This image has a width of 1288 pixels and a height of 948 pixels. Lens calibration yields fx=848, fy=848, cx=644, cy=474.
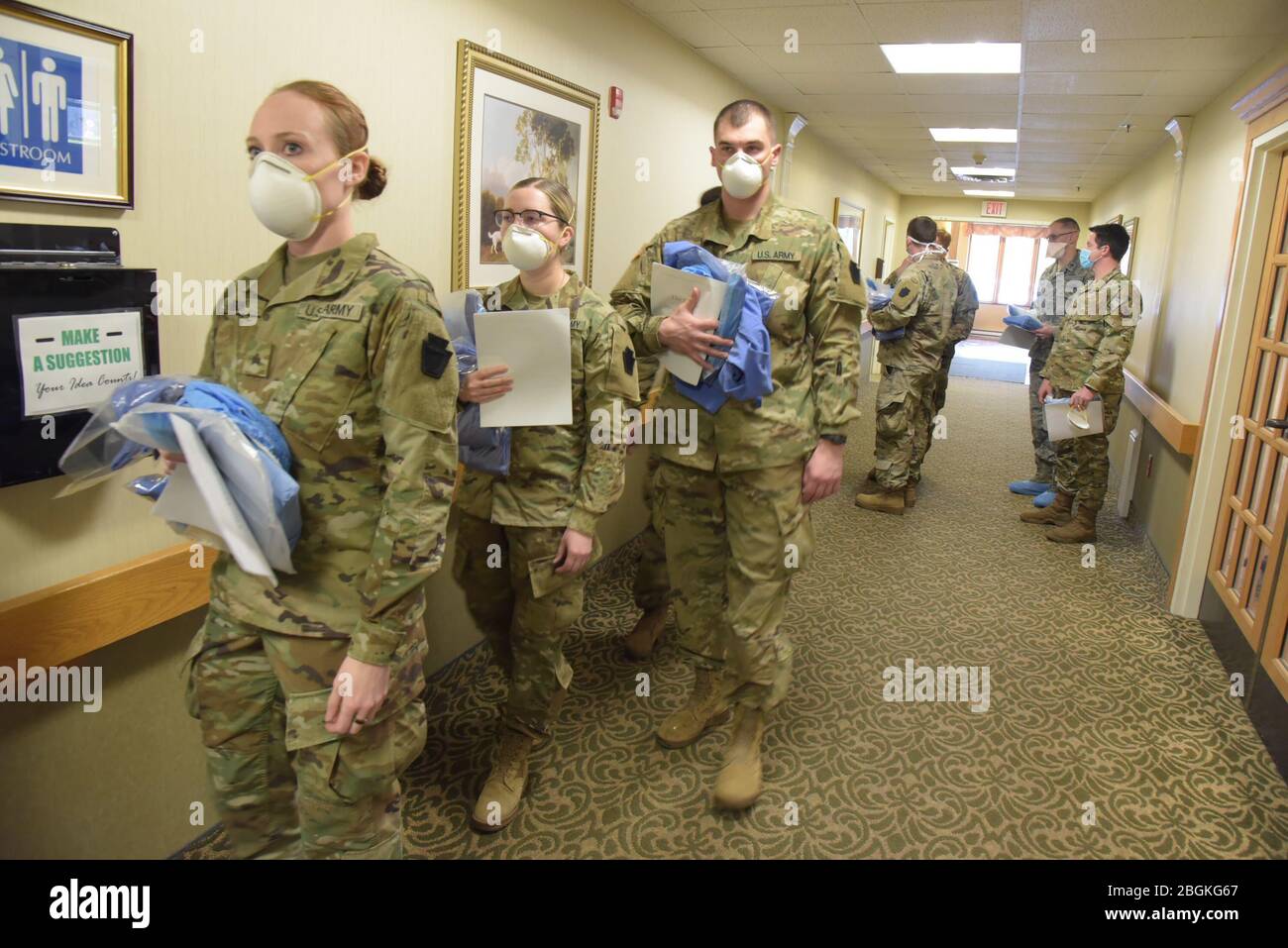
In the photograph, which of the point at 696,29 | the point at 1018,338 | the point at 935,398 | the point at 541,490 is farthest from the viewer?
the point at 1018,338

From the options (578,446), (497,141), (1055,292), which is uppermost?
(497,141)

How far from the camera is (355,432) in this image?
50.3 inches

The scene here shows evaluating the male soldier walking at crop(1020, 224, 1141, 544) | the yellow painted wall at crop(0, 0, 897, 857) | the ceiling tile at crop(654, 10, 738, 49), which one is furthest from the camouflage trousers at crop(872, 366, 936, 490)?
the yellow painted wall at crop(0, 0, 897, 857)

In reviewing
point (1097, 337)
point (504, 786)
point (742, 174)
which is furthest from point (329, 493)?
point (1097, 337)

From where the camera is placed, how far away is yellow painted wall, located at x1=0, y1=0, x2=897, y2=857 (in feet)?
5.21

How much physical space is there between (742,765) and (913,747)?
66 cm

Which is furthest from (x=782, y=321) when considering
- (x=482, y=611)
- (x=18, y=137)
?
(x=18, y=137)

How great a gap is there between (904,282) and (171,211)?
4.25 meters

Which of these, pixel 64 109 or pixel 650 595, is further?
pixel 650 595

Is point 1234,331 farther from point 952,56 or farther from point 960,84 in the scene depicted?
point 960,84

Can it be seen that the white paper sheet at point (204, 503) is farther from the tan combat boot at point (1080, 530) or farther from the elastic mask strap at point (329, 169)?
the tan combat boot at point (1080, 530)

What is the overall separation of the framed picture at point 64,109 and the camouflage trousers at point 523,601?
1049 millimetres

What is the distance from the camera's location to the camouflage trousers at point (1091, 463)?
4676 millimetres

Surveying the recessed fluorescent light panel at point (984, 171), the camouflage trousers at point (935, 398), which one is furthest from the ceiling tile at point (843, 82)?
the recessed fluorescent light panel at point (984, 171)
